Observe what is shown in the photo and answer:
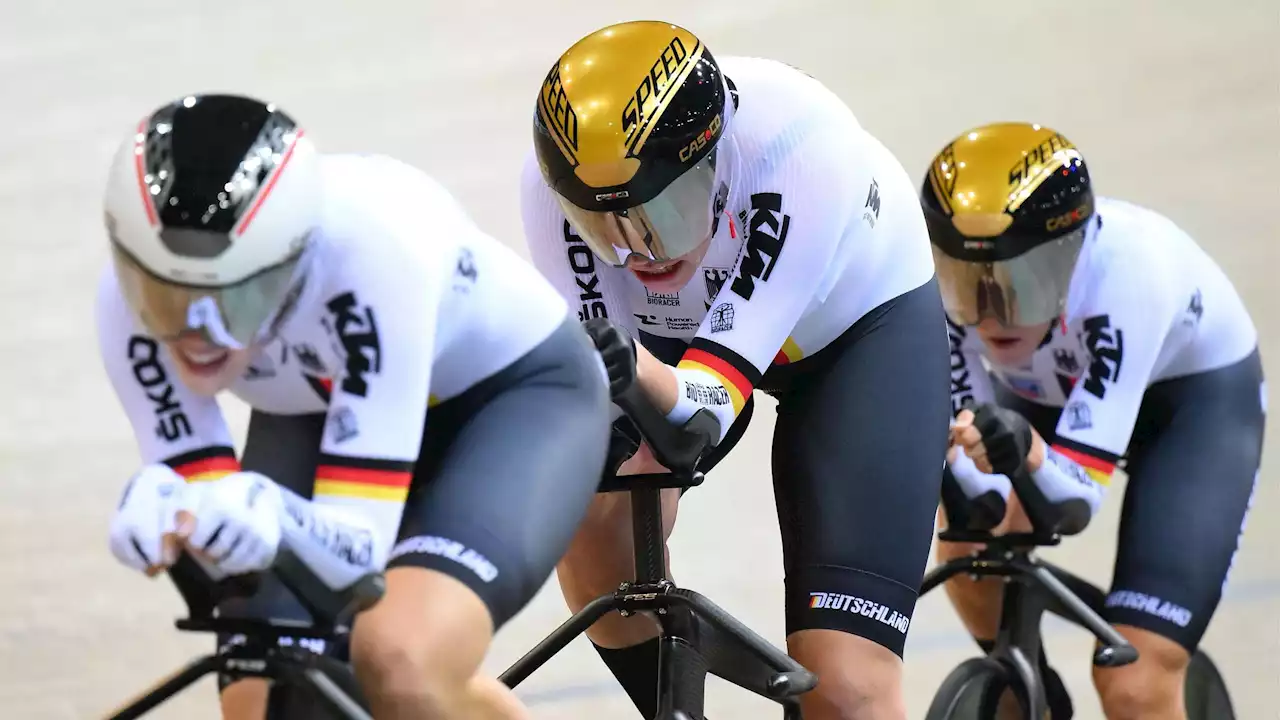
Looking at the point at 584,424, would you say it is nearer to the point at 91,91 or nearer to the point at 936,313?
the point at 936,313

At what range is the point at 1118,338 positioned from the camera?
3910mm

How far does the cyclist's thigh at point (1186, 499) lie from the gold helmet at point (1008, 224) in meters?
0.46

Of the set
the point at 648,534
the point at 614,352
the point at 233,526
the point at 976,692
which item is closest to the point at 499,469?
the point at 614,352

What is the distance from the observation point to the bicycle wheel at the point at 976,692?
3582 millimetres

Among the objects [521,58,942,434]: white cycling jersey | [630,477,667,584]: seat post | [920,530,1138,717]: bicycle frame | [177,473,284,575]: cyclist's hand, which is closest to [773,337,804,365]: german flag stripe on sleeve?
[521,58,942,434]: white cycling jersey

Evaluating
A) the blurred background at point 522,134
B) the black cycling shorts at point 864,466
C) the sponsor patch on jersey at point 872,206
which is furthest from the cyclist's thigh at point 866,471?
the blurred background at point 522,134

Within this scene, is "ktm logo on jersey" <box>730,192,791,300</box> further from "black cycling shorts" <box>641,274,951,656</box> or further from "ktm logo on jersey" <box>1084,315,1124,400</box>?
"ktm logo on jersey" <box>1084,315,1124,400</box>

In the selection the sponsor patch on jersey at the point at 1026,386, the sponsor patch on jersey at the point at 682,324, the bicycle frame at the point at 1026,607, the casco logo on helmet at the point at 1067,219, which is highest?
the casco logo on helmet at the point at 1067,219

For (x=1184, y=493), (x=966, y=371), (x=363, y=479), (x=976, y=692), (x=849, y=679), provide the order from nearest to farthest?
(x=363, y=479)
(x=849, y=679)
(x=976, y=692)
(x=1184, y=493)
(x=966, y=371)

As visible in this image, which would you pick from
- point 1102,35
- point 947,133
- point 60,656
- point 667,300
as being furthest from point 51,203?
point 1102,35

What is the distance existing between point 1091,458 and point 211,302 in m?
2.21

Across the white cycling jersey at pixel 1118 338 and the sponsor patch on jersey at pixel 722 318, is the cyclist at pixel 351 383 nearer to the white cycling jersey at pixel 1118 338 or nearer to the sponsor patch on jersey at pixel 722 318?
the sponsor patch on jersey at pixel 722 318

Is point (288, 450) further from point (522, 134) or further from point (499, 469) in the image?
point (522, 134)

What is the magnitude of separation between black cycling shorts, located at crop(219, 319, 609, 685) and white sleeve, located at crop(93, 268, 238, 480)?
0.63 ft
